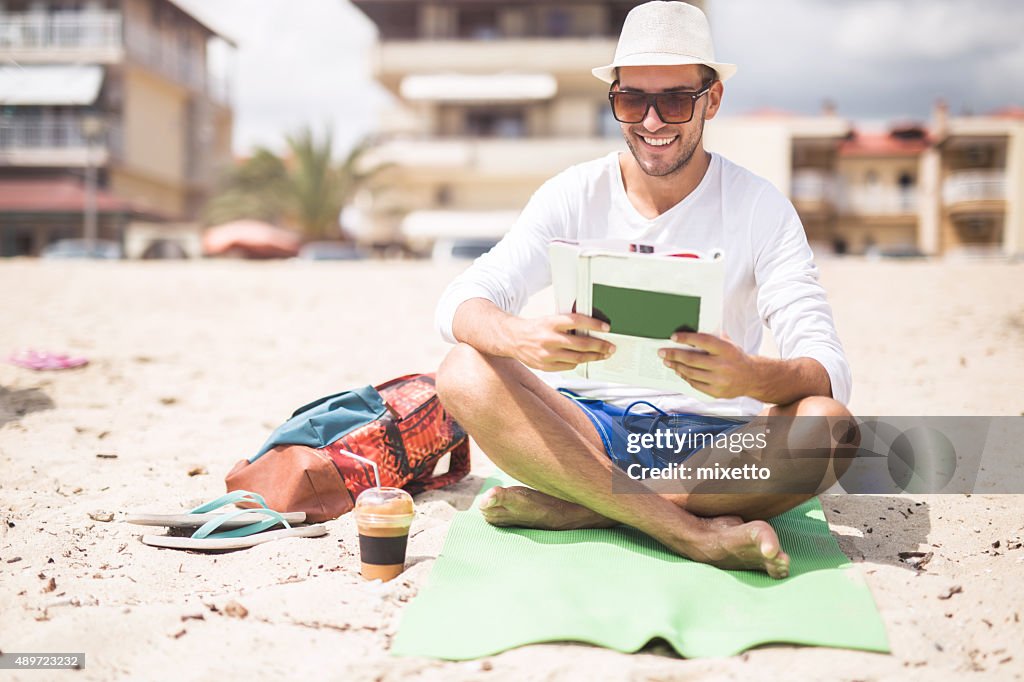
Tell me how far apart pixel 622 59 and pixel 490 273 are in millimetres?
777

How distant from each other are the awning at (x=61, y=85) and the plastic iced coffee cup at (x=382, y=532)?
91.8 ft

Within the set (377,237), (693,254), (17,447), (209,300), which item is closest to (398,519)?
(693,254)

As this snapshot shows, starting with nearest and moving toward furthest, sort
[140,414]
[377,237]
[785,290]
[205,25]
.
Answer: [785,290]
[140,414]
[377,237]
[205,25]

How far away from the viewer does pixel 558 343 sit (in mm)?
2176

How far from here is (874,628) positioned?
1.99 meters

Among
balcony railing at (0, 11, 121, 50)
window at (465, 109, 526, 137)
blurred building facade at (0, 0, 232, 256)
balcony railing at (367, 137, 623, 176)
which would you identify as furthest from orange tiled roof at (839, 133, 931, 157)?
balcony railing at (0, 11, 121, 50)

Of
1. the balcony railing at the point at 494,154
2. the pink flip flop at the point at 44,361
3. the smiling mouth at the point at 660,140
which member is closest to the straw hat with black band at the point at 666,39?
the smiling mouth at the point at 660,140

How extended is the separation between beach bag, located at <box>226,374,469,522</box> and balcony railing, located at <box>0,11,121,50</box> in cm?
2782

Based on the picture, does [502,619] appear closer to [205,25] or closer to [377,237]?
[377,237]

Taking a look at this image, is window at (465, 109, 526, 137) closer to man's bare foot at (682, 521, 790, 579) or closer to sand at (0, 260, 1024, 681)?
sand at (0, 260, 1024, 681)

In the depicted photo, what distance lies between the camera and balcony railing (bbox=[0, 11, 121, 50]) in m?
26.5

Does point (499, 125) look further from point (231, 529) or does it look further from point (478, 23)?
point (231, 529)

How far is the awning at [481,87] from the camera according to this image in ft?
78.4

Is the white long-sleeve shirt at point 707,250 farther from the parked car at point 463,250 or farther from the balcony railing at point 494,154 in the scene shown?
the balcony railing at point 494,154
